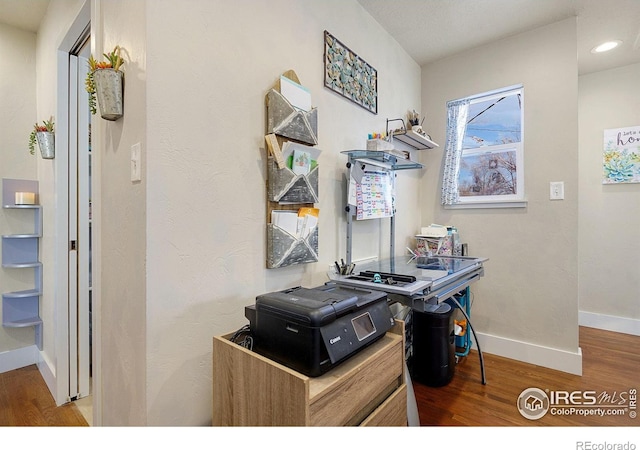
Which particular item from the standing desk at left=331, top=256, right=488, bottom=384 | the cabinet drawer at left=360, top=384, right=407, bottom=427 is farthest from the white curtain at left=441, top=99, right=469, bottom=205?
the cabinet drawer at left=360, top=384, right=407, bottom=427

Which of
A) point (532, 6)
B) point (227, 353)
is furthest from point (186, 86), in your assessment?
point (532, 6)

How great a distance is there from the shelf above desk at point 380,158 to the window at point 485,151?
70 centimetres

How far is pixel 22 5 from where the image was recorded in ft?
6.73

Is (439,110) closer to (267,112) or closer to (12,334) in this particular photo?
(267,112)

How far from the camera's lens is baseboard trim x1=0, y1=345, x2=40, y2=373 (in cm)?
225

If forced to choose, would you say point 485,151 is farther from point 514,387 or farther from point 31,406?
point 31,406

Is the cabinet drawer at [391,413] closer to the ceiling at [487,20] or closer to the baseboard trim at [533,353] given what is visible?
the baseboard trim at [533,353]

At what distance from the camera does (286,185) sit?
144 centimetres

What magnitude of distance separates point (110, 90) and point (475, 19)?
2.49 m

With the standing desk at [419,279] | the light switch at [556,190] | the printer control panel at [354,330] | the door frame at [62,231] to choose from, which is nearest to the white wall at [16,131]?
the door frame at [62,231]

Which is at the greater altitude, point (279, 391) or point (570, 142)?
point (570, 142)

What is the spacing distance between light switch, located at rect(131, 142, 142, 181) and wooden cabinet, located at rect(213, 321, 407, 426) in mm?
668

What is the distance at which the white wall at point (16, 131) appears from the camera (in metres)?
2.26

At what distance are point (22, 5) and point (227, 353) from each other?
9.05ft
